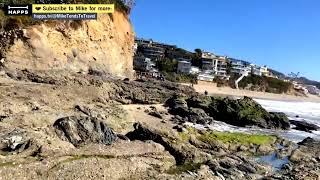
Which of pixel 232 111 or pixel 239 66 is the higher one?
pixel 239 66

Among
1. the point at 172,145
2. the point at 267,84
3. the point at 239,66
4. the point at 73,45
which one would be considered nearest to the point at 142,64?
the point at 267,84

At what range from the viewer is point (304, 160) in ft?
→ 104

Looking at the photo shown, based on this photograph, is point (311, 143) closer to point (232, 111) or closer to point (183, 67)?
point (232, 111)

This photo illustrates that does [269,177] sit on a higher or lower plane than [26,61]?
lower

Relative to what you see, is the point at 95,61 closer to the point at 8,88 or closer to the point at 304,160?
the point at 8,88

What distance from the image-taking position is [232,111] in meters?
45.7

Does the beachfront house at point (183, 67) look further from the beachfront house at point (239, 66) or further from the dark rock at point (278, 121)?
the dark rock at point (278, 121)

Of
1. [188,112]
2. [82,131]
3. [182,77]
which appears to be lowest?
[188,112]

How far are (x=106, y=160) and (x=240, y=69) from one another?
136925 millimetres

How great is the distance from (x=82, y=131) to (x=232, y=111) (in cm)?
2214

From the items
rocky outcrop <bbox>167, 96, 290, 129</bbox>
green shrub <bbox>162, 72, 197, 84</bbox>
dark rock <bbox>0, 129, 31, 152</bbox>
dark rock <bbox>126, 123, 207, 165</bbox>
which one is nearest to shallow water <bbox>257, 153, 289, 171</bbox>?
dark rock <bbox>126, 123, 207, 165</bbox>

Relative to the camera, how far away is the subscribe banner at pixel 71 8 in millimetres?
47656

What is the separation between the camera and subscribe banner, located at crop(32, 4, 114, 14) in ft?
156

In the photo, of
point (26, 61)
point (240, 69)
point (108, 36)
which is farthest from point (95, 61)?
point (240, 69)
